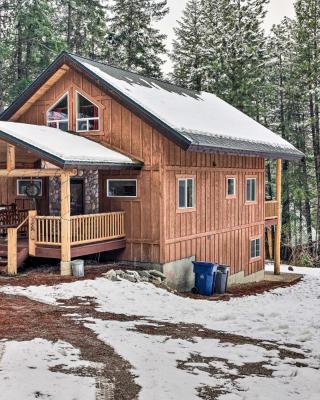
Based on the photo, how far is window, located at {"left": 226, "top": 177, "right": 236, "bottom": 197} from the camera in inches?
723

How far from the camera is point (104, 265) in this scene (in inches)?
566

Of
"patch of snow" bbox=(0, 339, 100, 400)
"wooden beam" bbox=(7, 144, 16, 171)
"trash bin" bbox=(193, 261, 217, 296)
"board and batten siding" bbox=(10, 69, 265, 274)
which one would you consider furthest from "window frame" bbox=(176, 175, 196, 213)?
"patch of snow" bbox=(0, 339, 100, 400)

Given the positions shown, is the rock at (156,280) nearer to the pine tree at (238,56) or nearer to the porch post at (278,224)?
the porch post at (278,224)

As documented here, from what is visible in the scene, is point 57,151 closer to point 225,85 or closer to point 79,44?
point 225,85

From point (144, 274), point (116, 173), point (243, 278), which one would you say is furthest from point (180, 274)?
point (243, 278)

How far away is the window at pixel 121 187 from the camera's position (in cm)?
1508

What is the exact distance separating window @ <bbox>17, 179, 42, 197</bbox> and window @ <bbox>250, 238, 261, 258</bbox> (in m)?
9.41

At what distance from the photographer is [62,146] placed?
533 inches

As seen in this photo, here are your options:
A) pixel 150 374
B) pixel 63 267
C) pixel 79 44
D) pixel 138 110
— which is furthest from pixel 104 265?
pixel 79 44

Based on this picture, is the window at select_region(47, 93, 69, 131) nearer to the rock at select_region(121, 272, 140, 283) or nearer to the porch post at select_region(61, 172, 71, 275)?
the porch post at select_region(61, 172, 71, 275)

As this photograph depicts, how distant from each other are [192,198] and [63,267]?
516 cm

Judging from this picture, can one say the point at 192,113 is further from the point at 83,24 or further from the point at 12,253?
the point at 83,24

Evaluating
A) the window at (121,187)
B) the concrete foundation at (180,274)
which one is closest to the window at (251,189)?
the concrete foundation at (180,274)

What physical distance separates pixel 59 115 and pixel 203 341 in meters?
11.6
